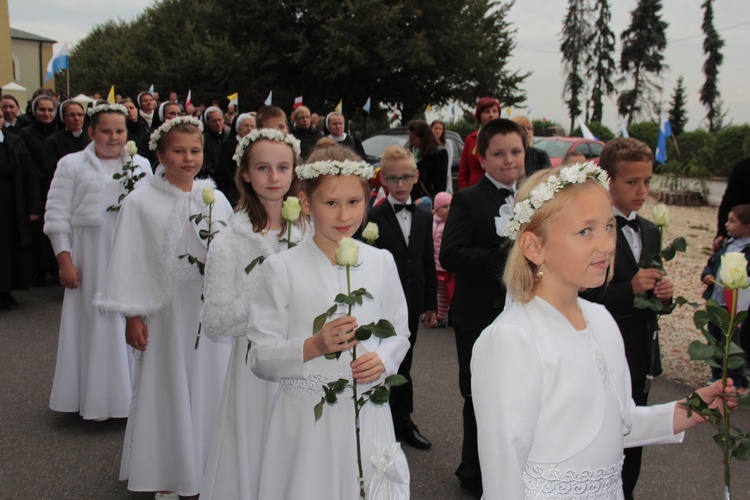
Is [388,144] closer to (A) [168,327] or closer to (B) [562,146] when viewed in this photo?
(B) [562,146]

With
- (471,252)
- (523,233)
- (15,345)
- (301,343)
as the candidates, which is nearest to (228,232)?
(301,343)

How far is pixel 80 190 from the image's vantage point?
539 centimetres

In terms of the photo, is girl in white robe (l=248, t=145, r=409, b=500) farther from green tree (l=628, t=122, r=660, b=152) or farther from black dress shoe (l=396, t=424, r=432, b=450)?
green tree (l=628, t=122, r=660, b=152)

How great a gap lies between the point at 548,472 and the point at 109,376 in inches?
160

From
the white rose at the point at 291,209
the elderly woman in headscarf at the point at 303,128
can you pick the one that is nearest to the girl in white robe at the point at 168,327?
the white rose at the point at 291,209

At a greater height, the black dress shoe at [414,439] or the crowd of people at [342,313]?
the crowd of people at [342,313]

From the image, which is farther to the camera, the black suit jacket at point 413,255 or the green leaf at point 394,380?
the black suit jacket at point 413,255

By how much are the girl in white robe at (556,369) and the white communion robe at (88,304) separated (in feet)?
12.8

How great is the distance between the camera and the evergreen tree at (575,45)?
61.7m

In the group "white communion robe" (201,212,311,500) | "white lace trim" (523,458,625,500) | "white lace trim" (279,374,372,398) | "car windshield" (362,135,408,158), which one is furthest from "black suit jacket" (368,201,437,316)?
"car windshield" (362,135,408,158)

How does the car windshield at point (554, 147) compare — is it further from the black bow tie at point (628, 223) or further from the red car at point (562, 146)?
the black bow tie at point (628, 223)

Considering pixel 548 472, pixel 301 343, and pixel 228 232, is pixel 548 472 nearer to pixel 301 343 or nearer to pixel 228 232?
pixel 301 343

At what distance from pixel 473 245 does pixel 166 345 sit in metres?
1.83

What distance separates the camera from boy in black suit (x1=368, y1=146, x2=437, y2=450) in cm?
499
